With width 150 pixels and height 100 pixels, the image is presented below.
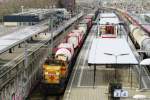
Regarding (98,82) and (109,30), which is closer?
(98,82)

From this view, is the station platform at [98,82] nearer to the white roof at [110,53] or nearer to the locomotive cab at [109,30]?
the white roof at [110,53]

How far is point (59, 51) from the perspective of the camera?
1394 inches

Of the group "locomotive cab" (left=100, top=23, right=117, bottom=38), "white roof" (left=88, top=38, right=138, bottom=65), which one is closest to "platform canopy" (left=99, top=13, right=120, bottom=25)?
"locomotive cab" (left=100, top=23, right=117, bottom=38)

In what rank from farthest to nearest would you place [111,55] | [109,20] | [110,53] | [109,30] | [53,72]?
1. [109,20]
2. [109,30]
3. [110,53]
4. [111,55]
5. [53,72]

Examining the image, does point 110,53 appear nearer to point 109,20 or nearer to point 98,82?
point 98,82

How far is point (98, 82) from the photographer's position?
32594 millimetres

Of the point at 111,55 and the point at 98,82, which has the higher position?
the point at 111,55

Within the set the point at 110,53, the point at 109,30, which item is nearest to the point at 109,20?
the point at 109,30

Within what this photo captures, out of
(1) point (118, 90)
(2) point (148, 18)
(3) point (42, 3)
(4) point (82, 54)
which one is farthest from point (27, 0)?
(1) point (118, 90)

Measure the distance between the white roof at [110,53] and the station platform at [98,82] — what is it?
5.29ft

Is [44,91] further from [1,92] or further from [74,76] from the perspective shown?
[1,92]

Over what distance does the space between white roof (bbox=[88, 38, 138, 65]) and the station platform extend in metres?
1.61

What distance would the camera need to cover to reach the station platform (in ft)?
94.4

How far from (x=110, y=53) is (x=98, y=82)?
4302 millimetres
